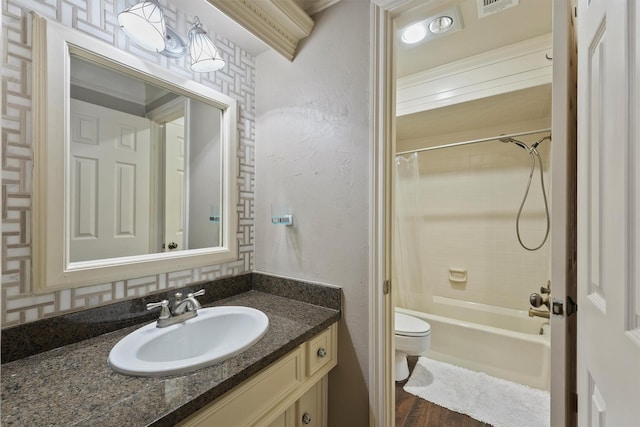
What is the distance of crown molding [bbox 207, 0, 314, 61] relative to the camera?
1107 mm

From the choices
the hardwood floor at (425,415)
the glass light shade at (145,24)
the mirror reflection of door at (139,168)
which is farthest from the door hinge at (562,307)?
the glass light shade at (145,24)

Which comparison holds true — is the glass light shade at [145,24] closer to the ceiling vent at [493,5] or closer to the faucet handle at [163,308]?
the faucet handle at [163,308]

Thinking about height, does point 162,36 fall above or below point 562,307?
above

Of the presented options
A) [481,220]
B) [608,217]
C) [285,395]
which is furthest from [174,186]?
[481,220]

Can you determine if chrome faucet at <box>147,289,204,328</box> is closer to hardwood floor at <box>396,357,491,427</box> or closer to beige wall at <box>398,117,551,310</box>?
hardwood floor at <box>396,357,491,427</box>

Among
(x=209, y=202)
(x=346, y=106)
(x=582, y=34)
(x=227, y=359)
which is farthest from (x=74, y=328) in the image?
(x=582, y=34)

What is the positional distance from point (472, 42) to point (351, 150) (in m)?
1.21

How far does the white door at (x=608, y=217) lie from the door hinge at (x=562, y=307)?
86mm

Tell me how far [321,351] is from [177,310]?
598 mm

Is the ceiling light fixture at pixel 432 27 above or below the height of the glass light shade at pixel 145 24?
above

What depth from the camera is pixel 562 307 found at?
824 millimetres

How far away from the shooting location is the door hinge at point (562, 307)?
2.70 ft

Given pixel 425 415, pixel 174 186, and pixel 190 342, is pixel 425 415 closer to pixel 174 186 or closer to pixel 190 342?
pixel 190 342

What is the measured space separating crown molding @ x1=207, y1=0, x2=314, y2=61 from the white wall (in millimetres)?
62
